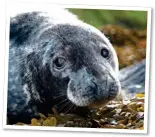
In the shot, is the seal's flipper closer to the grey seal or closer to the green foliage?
the grey seal

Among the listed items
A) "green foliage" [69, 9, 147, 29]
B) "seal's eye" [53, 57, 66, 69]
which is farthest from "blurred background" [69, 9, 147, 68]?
"seal's eye" [53, 57, 66, 69]

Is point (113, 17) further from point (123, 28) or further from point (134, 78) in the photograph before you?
point (134, 78)

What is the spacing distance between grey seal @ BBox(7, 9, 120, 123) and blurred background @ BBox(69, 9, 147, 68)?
5 centimetres

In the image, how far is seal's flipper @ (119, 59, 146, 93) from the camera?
8.00 ft

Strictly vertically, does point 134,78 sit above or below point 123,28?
below

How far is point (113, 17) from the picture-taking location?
8.05 feet

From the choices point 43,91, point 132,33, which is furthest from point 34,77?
point 132,33

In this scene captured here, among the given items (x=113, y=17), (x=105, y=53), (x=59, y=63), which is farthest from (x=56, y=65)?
(x=113, y=17)

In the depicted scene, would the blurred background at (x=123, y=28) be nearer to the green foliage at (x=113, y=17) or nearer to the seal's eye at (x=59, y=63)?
the green foliage at (x=113, y=17)

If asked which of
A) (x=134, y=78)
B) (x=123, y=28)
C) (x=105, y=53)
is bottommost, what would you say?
(x=134, y=78)

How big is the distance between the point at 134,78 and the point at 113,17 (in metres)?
0.36

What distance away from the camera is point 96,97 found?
231 centimetres

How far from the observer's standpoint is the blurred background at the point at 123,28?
2438 mm

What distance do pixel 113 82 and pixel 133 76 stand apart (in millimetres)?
188
